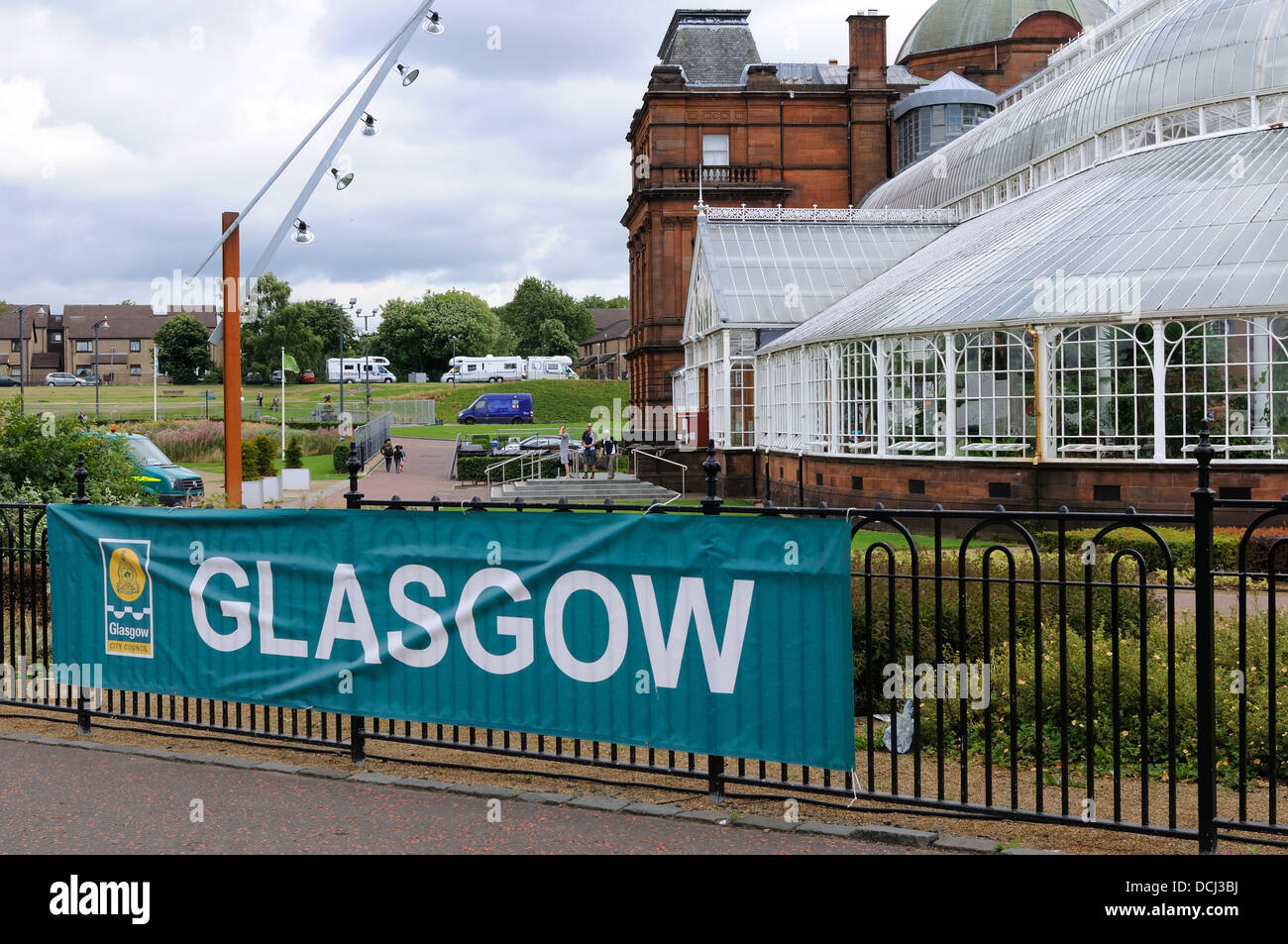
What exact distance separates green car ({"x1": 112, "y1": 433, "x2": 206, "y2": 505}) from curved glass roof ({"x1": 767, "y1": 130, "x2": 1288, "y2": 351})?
15002 mm

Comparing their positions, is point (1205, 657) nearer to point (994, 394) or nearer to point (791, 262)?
point (994, 394)

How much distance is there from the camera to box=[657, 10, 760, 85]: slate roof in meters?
53.4

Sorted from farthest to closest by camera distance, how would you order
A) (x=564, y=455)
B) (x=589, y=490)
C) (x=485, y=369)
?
(x=485, y=369)
(x=564, y=455)
(x=589, y=490)

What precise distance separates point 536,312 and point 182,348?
129 feet

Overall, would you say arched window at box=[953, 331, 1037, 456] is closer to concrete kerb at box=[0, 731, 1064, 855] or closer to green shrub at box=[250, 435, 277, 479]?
concrete kerb at box=[0, 731, 1064, 855]

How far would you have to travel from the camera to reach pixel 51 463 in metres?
14.5

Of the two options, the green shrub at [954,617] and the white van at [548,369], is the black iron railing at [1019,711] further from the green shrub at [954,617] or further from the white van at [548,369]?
the white van at [548,369]

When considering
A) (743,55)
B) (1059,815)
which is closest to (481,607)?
(1059,815)

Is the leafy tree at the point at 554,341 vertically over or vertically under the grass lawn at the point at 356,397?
over

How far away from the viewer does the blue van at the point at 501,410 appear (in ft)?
256

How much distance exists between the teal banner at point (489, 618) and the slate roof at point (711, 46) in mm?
47938

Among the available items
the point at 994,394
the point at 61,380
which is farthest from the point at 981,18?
the point at 61,380

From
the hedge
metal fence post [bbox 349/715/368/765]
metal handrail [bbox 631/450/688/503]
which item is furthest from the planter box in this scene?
metal fence post [bbox 349/715/368/765]

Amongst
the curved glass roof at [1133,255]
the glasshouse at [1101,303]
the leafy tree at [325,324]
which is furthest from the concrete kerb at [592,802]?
the leafy tree at [325,324]
